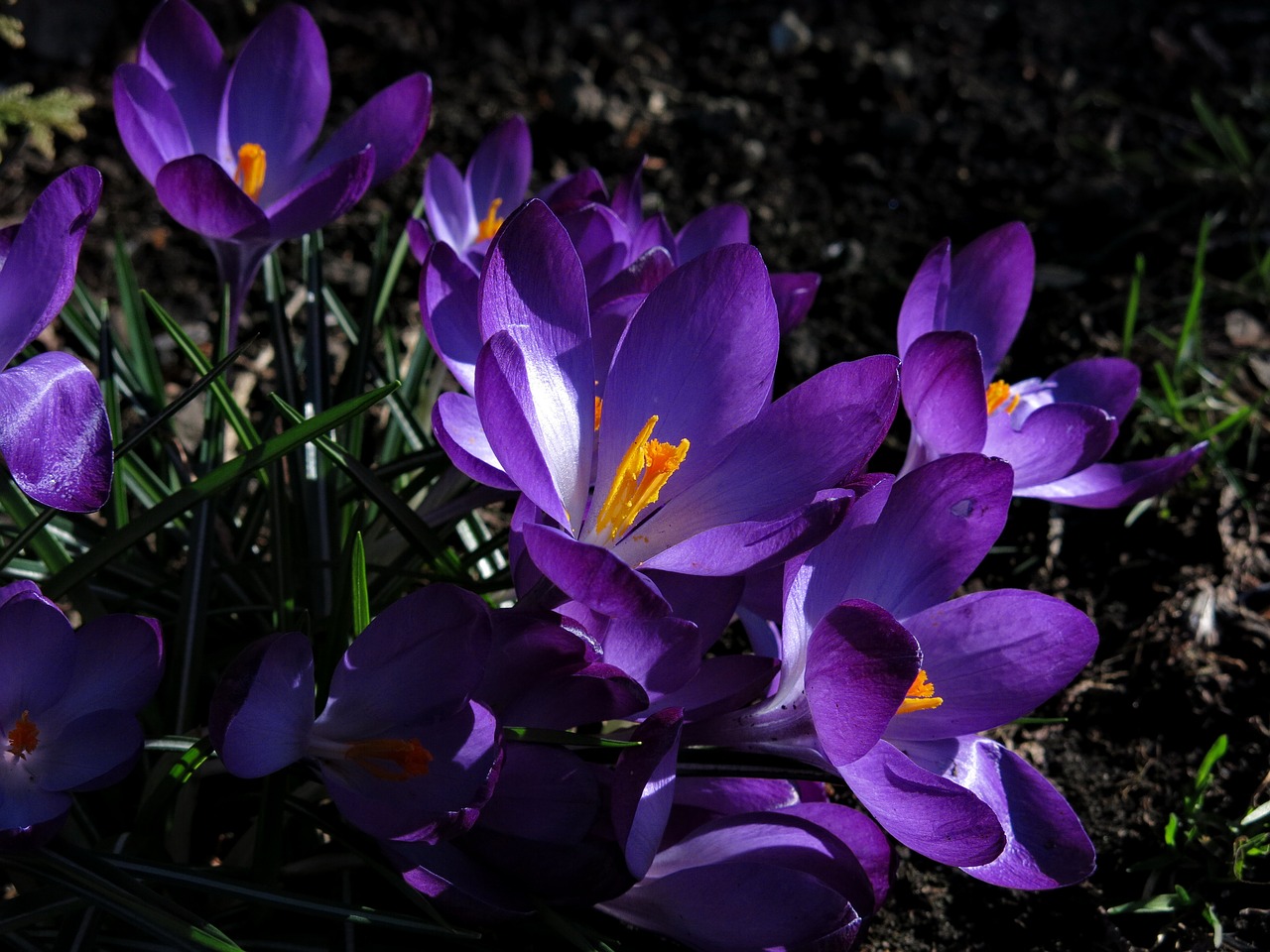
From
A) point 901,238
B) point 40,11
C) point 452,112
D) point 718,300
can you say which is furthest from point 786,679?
point 40,11

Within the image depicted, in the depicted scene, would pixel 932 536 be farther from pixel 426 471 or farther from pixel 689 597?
pixel 426 471

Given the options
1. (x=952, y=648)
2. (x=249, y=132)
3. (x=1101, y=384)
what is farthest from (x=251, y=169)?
(x=1101, y=384)

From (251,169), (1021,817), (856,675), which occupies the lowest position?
(1021,817)

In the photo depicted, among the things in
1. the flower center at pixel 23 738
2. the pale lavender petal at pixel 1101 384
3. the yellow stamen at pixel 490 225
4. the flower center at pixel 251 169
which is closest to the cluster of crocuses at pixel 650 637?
the flower center at pixel 23 738

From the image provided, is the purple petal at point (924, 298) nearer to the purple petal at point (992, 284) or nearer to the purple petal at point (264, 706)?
the purple petal at point (992, 284)

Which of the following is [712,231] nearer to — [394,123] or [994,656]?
[394,123]

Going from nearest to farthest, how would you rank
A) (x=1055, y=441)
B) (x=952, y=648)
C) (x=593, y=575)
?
(x=593, y=575), (x=952, y=648), (x=1055, y=441)

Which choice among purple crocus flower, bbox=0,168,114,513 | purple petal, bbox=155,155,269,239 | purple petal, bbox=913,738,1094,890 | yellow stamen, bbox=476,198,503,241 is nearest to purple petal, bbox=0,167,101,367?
purple crocus flower, bbox=0,168,114,513
